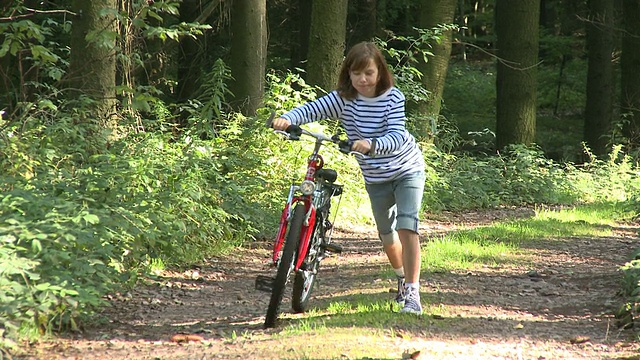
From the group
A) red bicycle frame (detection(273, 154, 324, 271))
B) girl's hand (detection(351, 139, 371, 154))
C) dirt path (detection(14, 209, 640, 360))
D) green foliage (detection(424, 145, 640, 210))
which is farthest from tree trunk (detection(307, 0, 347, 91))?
girl's hand (detection(351, 139, 371, 154))

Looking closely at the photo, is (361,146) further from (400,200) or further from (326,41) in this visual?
(326,41)

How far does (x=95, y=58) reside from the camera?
32.7ft

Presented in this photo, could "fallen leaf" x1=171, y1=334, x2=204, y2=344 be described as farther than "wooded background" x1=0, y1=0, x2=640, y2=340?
No

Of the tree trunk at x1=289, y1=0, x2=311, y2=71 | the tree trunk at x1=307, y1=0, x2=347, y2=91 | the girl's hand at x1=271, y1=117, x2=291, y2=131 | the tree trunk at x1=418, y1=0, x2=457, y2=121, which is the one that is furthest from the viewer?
the tree trunk at x1=289, y1=0, x2=311, y2=71

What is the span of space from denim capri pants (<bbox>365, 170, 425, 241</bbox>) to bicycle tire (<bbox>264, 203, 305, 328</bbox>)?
28.6 inches

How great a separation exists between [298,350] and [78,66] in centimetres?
598

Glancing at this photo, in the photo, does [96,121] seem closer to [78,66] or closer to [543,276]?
[78,66]

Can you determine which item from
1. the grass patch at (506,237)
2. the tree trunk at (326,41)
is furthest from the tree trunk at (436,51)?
the grass patch at (506,237)

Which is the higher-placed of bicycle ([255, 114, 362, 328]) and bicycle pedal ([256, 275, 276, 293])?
bicycle ([255, 114, 362, 328])

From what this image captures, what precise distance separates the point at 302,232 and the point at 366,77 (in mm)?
1187

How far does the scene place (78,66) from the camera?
395 inches

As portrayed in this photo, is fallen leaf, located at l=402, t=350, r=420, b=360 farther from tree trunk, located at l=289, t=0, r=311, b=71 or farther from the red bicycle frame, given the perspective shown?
tree trunk, located at l=289, t=0, r=311, b=71

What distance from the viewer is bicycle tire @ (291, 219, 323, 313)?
6434mm

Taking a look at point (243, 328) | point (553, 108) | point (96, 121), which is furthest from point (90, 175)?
point (553, 108)
